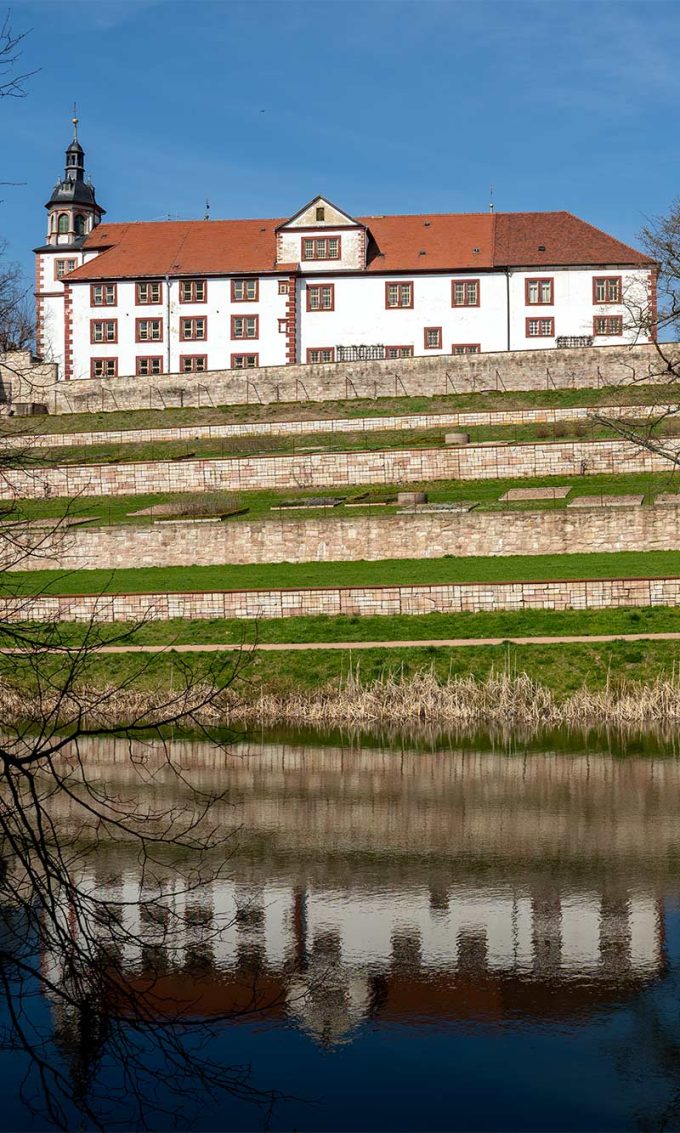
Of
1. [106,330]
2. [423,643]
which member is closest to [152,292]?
[106,330]

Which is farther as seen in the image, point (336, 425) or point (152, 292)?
point (152, 292)

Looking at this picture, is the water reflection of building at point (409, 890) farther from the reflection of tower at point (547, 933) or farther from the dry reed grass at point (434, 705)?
the dry reed grass at point (434, 705)

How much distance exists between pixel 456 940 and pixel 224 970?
2306 mm

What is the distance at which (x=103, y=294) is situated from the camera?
74.1 m

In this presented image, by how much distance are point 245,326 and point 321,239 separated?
19.6 ft

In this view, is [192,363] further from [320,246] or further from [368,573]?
[368,573]

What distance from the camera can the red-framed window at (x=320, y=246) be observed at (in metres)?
72.1

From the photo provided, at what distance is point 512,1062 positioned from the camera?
10.8 metres

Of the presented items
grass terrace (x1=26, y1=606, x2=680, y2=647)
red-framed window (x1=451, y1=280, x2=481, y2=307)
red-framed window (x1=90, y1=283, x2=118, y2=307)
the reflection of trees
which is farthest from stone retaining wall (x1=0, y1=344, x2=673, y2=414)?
the reflection of trees

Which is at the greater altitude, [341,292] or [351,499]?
[341,292]

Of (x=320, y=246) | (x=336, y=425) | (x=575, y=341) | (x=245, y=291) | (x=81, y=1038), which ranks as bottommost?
(x=81, y=1038)

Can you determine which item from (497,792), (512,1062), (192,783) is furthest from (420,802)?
(512,1062)

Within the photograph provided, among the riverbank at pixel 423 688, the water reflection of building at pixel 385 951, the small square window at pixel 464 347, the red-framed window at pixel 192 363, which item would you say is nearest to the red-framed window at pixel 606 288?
the small square window at pixel 464 347

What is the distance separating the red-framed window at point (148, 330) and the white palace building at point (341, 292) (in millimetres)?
52
